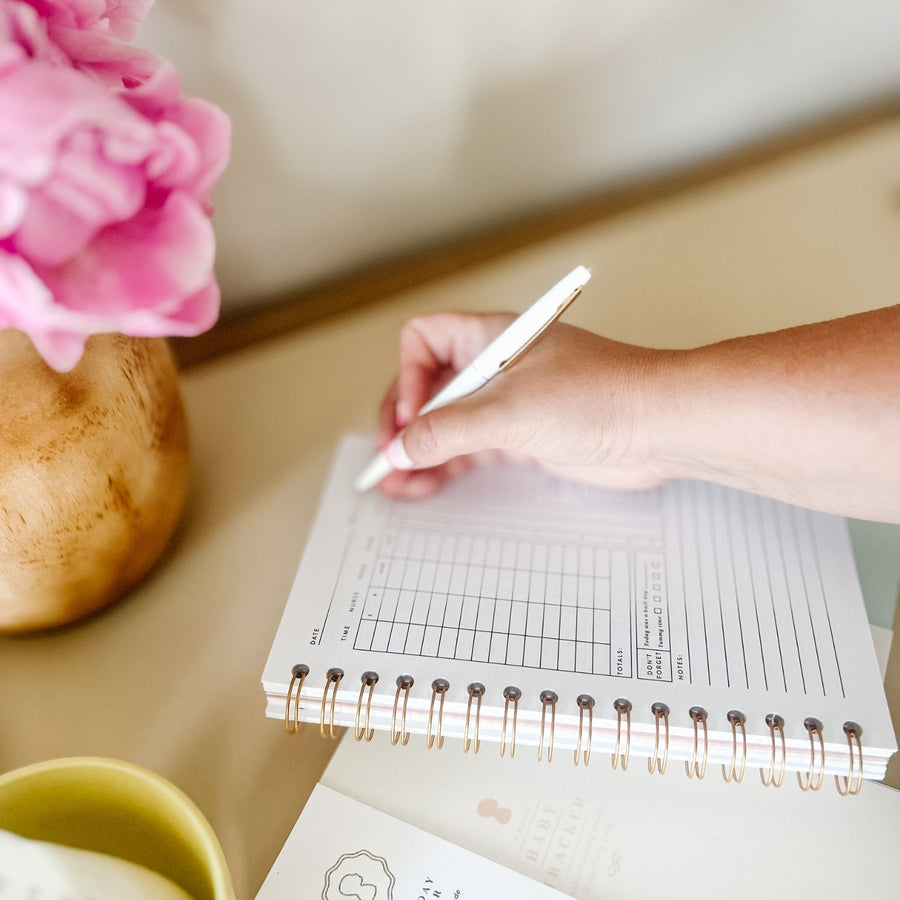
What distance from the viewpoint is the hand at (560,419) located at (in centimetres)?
48

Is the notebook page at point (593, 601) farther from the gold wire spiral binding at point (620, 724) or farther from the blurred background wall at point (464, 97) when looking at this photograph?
the blurred background wall at point (464, 97)

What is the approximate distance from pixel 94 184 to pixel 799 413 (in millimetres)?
345

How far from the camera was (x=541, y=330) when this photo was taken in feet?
1.49

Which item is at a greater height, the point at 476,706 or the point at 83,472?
the point at 83,472

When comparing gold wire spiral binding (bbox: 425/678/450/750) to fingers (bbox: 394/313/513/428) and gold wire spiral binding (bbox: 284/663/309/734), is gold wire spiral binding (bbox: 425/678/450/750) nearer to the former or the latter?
gold wire spiral binding (bbox: 284/663/309/734)

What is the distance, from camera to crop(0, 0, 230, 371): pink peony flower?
0.27 m

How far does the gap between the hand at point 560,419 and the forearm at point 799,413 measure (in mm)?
17

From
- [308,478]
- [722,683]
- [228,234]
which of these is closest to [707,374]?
[722,683]

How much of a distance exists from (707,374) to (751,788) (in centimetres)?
22

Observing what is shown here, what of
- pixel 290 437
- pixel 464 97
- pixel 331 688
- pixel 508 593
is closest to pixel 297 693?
pixel 331 688

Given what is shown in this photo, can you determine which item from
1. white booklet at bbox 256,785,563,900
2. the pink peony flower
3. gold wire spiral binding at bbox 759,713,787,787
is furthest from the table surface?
the pink peony flower

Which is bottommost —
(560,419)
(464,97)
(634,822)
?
(634,822)

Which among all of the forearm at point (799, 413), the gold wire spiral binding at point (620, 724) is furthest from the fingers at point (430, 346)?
the gold wire spiral binding at point (620, 724)

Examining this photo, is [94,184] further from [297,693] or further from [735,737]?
[735,737]
